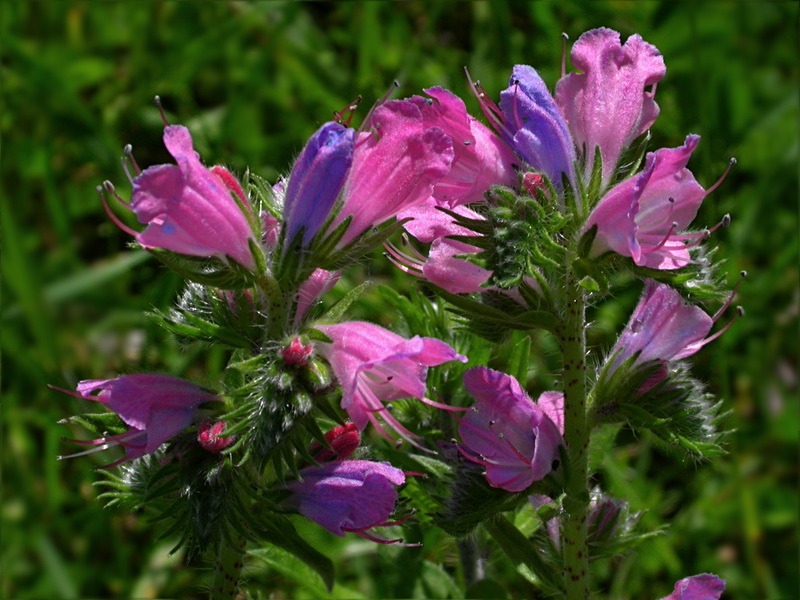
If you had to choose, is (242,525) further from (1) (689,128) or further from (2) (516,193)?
(1) (689,128)

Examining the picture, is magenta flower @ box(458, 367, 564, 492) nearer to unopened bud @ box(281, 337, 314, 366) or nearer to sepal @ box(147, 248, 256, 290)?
unopened bud @ box(281, 337, 314, 366)

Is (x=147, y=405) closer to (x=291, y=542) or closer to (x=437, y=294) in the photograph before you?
(x=291, y=542)

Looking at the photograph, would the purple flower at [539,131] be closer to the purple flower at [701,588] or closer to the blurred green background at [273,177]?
the purple flower at [701,588]

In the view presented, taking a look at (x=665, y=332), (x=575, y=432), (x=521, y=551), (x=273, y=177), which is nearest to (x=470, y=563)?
(x=521, y=551)

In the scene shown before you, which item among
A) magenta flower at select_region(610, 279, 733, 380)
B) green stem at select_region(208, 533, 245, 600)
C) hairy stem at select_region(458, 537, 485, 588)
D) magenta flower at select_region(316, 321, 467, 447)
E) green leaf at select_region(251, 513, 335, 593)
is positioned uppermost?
magenta flower at select_region(316, 321, 467, 447)

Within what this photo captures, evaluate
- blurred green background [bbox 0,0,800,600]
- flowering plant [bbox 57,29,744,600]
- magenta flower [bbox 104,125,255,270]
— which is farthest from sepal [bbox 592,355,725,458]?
blurred green background [bbox 0,0,800,600]

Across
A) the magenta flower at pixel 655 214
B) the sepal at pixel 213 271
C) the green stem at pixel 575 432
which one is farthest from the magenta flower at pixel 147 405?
the magenta flower at pixel 655 214

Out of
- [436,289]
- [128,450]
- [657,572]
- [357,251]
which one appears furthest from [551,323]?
[657,572]
